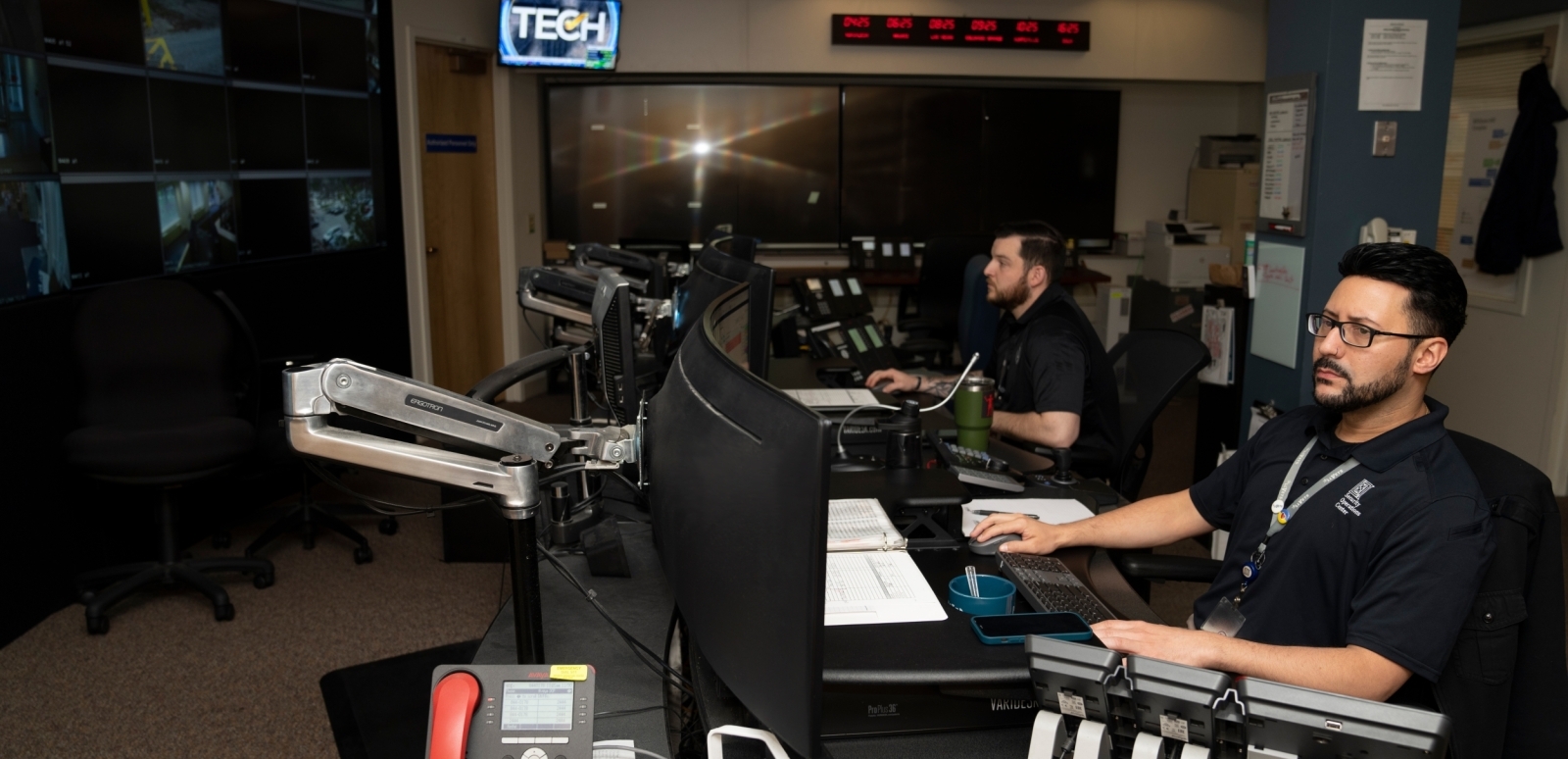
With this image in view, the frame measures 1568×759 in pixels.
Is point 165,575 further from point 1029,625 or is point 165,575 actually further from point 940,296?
point 940,296

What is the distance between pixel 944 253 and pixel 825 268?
102 cm

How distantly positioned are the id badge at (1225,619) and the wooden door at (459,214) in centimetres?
470

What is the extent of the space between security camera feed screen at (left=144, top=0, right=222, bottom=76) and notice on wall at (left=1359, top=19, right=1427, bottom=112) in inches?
158

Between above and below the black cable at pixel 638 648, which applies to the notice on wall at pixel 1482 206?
above

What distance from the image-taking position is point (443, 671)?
1.16 m

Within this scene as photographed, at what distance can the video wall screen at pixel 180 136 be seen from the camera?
3258 mm

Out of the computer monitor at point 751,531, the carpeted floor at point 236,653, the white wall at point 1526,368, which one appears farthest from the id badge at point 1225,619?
the white wall at point 1526,368

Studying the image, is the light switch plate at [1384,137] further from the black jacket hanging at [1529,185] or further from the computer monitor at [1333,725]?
the computer monitor at [1333,725]

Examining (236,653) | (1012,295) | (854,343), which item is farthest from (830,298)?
(236,653)

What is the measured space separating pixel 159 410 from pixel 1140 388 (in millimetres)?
3128

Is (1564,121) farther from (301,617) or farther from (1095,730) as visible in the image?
(301,617)

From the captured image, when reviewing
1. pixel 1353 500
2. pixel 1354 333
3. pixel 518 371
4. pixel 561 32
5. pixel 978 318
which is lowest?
pixel 978 318

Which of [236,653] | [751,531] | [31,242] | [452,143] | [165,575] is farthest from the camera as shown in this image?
[452,143]

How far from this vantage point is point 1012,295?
3213mm
